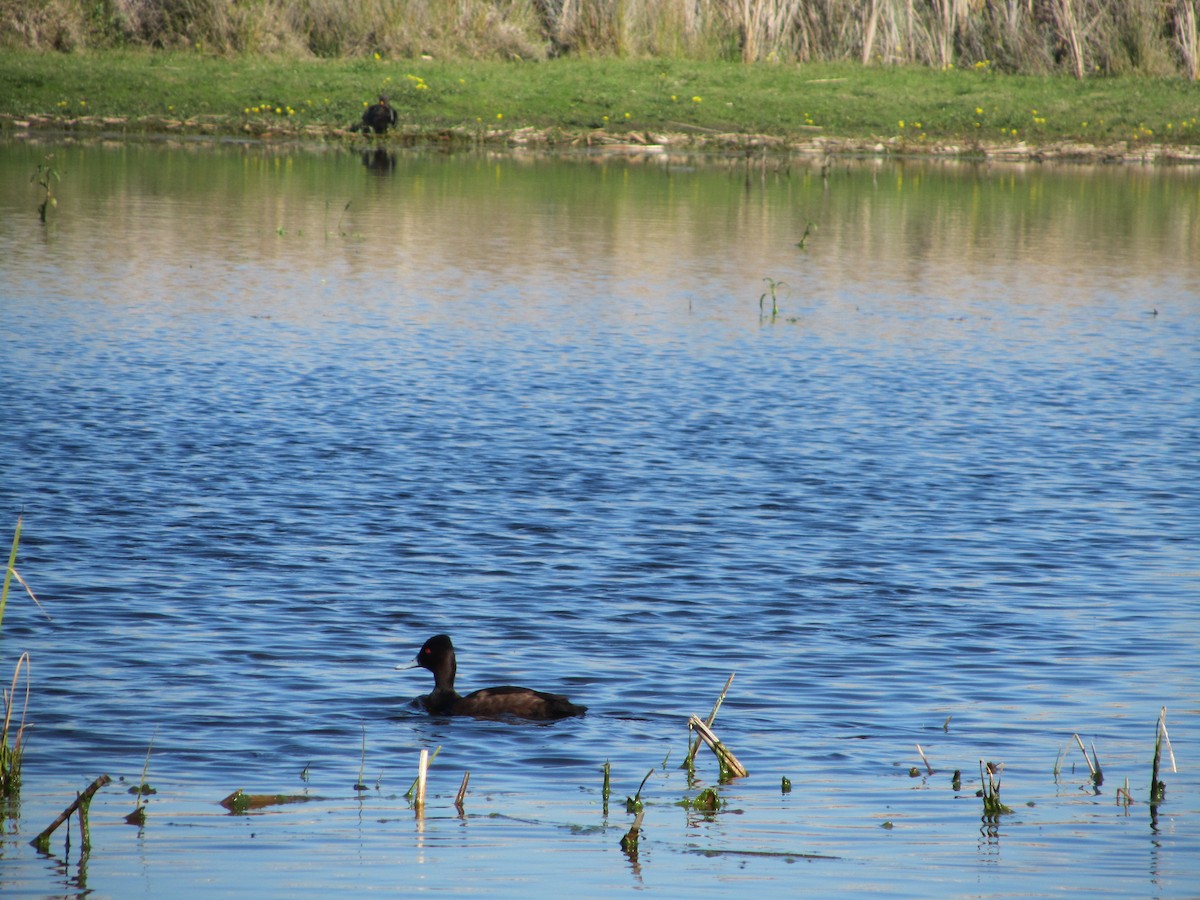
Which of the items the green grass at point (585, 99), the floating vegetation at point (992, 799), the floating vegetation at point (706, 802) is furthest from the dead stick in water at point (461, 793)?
the green grass at point (585, 99)

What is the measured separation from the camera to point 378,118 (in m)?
46.0

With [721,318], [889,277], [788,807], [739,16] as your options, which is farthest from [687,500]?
[739,16]

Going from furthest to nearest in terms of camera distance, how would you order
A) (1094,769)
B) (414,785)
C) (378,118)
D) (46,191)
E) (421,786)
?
(378,118), (46,191), (1094,769), (414,785), (421,786)

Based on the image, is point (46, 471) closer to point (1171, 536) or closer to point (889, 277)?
point (1171, 536)

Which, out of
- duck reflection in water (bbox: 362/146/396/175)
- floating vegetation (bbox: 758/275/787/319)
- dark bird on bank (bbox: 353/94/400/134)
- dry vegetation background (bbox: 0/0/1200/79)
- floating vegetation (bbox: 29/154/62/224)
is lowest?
floating vegetation (bbox: 758/275/787/319)

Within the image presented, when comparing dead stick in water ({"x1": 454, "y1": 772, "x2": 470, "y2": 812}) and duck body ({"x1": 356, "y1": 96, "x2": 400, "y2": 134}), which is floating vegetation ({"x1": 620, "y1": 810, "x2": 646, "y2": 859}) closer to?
dead stick in water ({"x1": 454, "y1": 772, "x2": 470, "y2": 812})

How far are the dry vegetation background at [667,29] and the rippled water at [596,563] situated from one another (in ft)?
81.1

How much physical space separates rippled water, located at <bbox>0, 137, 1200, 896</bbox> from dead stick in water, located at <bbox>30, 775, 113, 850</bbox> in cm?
10

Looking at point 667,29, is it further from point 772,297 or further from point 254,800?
point 254,800

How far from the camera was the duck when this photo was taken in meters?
9.25

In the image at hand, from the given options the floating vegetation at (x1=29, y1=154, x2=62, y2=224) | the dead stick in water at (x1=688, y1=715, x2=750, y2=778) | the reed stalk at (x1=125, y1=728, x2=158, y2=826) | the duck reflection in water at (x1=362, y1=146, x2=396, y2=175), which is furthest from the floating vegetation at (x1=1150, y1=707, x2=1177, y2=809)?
the duck reflection in water at (x1=362, y1=146, x2=396, y2=175)

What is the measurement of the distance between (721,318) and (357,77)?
27.2m

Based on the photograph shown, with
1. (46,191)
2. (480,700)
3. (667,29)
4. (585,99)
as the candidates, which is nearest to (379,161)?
(585,99)

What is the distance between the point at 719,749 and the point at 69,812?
2913 millimetres
